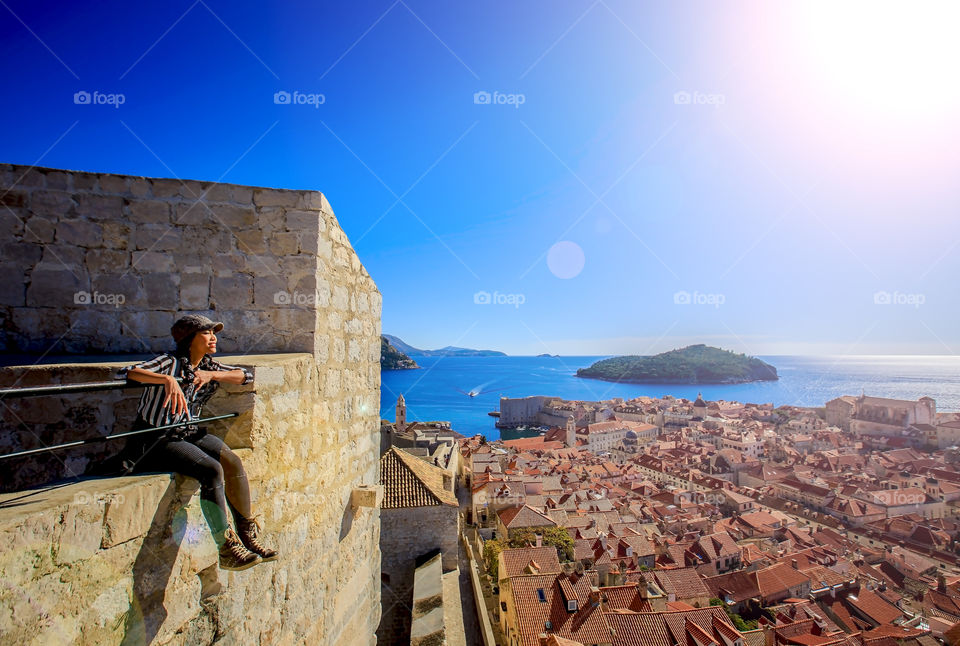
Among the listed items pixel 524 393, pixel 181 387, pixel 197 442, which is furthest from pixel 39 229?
pixel 524 393

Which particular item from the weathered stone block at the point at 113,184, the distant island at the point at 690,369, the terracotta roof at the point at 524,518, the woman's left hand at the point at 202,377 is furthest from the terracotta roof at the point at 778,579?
the distant island at the point at 690,369

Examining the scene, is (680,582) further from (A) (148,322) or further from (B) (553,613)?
(A) (148,322)

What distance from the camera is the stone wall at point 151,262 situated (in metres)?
2.71

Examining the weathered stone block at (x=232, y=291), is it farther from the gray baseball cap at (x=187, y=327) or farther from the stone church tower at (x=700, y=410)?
the stone church tower at (x=700, y=410)

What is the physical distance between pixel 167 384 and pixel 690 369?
16276cm

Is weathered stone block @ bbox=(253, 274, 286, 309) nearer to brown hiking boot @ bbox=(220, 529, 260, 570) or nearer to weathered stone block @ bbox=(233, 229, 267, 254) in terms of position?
weathered stone block @ bbox=(233, 229, 267, 254)

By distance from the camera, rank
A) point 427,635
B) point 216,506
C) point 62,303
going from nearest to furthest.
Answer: point 216,506 → point 62,303 → point 427,635

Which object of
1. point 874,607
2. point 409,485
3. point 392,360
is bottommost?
point 874,607

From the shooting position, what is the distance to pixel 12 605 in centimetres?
106

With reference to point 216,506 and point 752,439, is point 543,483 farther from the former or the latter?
point 752,439

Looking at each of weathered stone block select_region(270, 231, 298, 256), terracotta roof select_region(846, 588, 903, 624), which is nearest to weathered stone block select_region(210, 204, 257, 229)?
weathered stone block select_region(270, 231, 298, 256)

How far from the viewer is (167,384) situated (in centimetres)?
170

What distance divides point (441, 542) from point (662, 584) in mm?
15297

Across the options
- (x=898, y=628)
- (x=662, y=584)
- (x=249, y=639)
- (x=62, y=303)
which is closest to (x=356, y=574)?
(x=249, y=639)
